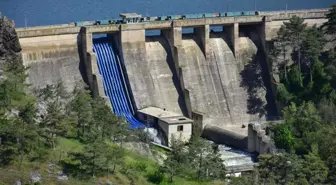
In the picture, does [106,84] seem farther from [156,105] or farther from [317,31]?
[317,31]

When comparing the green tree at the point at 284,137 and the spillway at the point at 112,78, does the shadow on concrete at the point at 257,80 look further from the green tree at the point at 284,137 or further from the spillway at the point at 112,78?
the spillway at the point at 112,78

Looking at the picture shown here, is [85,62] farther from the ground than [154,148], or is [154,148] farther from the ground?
[85,62]

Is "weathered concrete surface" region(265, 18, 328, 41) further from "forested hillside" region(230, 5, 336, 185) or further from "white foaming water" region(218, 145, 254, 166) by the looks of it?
"white foaming water" region(218, 145, 254, 166)

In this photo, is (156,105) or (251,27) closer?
(156,105)

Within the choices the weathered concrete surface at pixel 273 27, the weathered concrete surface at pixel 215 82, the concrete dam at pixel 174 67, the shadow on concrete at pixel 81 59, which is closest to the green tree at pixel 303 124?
the concrete dam at pixel 174 67

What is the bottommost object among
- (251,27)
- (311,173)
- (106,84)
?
(311,173)

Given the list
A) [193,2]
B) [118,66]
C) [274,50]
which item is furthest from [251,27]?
[193,2]

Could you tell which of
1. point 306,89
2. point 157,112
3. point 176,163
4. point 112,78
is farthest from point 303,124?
point 176,163
